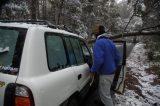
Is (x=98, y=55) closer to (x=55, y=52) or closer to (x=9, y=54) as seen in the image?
(x=55, y=52)

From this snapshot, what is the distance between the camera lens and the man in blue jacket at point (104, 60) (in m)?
4.91

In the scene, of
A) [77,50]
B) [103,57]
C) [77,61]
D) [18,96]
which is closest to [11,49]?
[18,96]

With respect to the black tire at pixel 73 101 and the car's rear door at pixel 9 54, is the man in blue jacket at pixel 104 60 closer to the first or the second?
the black tire at pixel 73 101

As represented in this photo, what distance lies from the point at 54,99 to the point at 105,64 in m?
2.19

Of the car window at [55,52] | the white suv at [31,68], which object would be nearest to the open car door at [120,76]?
the car window at [55,52]

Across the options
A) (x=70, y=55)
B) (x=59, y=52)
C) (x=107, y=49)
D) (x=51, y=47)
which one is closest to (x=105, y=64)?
(x=107, y=49)

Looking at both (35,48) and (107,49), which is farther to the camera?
(107,49)

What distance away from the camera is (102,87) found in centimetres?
521

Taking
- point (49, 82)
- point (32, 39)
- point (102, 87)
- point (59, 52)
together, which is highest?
point (32, 39)

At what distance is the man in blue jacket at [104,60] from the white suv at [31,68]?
1374 millimetres

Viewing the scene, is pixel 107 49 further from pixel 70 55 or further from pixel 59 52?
pixel 59 52

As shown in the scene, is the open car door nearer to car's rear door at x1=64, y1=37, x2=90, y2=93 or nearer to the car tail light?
car's rear door at x1=64, y1=37, x2=90, y2=93

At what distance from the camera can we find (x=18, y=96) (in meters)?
2.65

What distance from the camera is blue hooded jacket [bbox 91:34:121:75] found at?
4887mm
